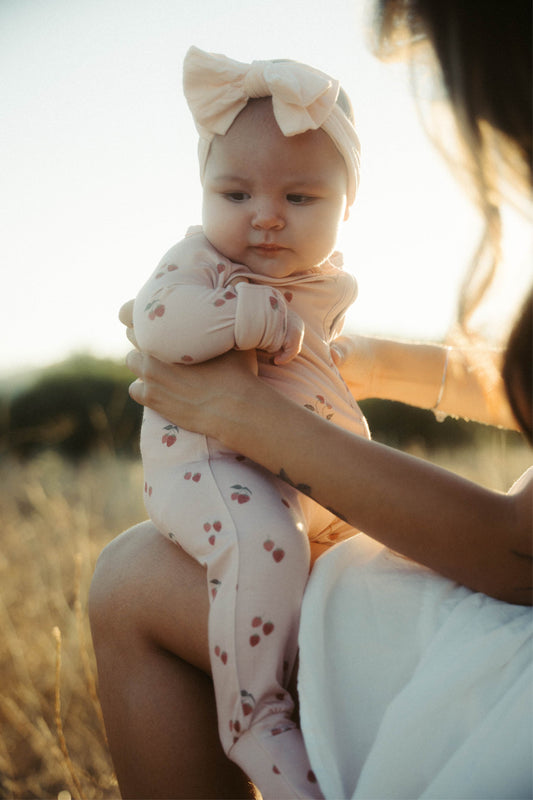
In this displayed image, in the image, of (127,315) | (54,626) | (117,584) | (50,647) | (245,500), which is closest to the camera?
(245,500)

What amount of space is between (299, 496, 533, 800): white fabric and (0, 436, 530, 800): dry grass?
0.86 m

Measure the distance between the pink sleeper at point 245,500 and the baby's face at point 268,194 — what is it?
2.2 inches

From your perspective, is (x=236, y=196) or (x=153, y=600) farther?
(x=236, y=196)

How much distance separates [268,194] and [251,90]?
0.24 m

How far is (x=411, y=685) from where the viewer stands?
3.45ft

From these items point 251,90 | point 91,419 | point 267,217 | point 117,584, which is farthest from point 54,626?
point 91,419

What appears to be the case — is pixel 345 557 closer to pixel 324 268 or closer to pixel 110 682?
pixel 110 682

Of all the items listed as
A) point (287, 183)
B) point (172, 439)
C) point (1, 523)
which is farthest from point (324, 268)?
point (1, 523)

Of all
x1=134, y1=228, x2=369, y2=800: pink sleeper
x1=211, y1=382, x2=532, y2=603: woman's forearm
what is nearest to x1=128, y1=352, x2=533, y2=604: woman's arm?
x1=211, y1=382, x2=532, y2=603: woman's forearm

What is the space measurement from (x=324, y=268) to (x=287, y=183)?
0.27 m

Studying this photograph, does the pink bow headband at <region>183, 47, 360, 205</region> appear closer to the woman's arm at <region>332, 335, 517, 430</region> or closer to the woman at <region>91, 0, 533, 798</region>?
the woman at <region>91, 0, 533, 798</region>

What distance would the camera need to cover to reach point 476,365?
187cm

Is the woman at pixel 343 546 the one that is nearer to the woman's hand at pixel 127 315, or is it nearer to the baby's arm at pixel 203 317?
the baby's arm at pixel 203 317

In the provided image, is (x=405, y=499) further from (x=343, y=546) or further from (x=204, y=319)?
(x=204, y=319)
